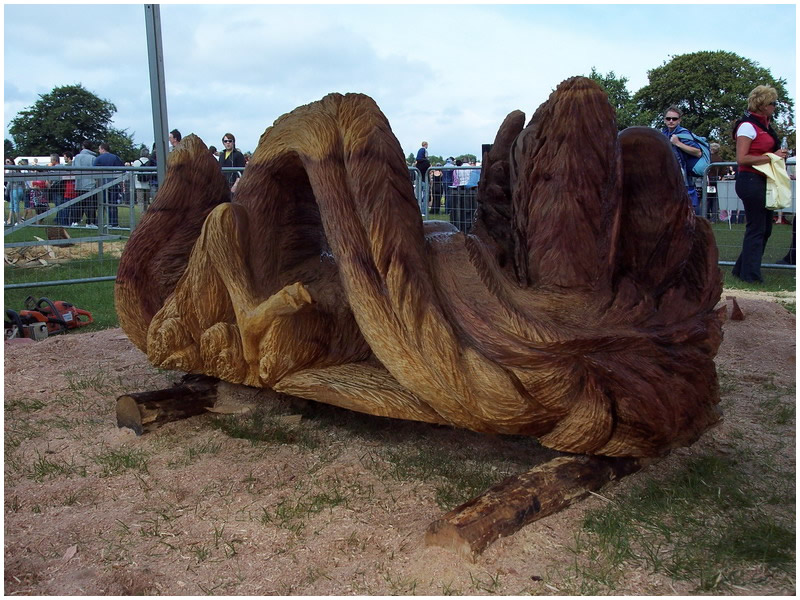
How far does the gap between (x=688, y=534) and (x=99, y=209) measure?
27.6 feet

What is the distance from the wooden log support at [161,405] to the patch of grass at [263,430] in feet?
0.42

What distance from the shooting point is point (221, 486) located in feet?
9.58

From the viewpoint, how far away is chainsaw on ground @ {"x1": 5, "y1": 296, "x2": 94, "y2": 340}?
6.20 metres

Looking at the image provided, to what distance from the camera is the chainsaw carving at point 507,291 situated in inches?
101

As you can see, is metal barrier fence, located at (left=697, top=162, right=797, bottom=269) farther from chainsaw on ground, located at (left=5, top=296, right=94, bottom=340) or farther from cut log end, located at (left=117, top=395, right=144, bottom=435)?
cut log end, located at (left=117, top=395, right=144, bottom=435)

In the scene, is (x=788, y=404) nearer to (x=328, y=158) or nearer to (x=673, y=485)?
(x=673, y=485)

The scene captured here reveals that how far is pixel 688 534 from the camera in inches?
95.0

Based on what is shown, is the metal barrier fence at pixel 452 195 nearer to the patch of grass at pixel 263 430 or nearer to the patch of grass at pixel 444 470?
the patch of grass at pixel 263 430

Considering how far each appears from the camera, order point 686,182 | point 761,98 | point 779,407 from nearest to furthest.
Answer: point 779,407 → point 686,182 → point 761,98

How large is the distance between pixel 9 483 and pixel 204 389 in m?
1.01

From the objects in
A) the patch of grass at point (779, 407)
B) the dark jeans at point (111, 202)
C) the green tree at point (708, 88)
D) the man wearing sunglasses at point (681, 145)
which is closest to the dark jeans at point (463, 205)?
the man wearing sunglasses at point (681, 145)

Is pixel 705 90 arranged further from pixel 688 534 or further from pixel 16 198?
pixel 688 534

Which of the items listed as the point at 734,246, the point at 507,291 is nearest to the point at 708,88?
the point at 734,246

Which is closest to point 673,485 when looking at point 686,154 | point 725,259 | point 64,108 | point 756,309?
point 756,309
